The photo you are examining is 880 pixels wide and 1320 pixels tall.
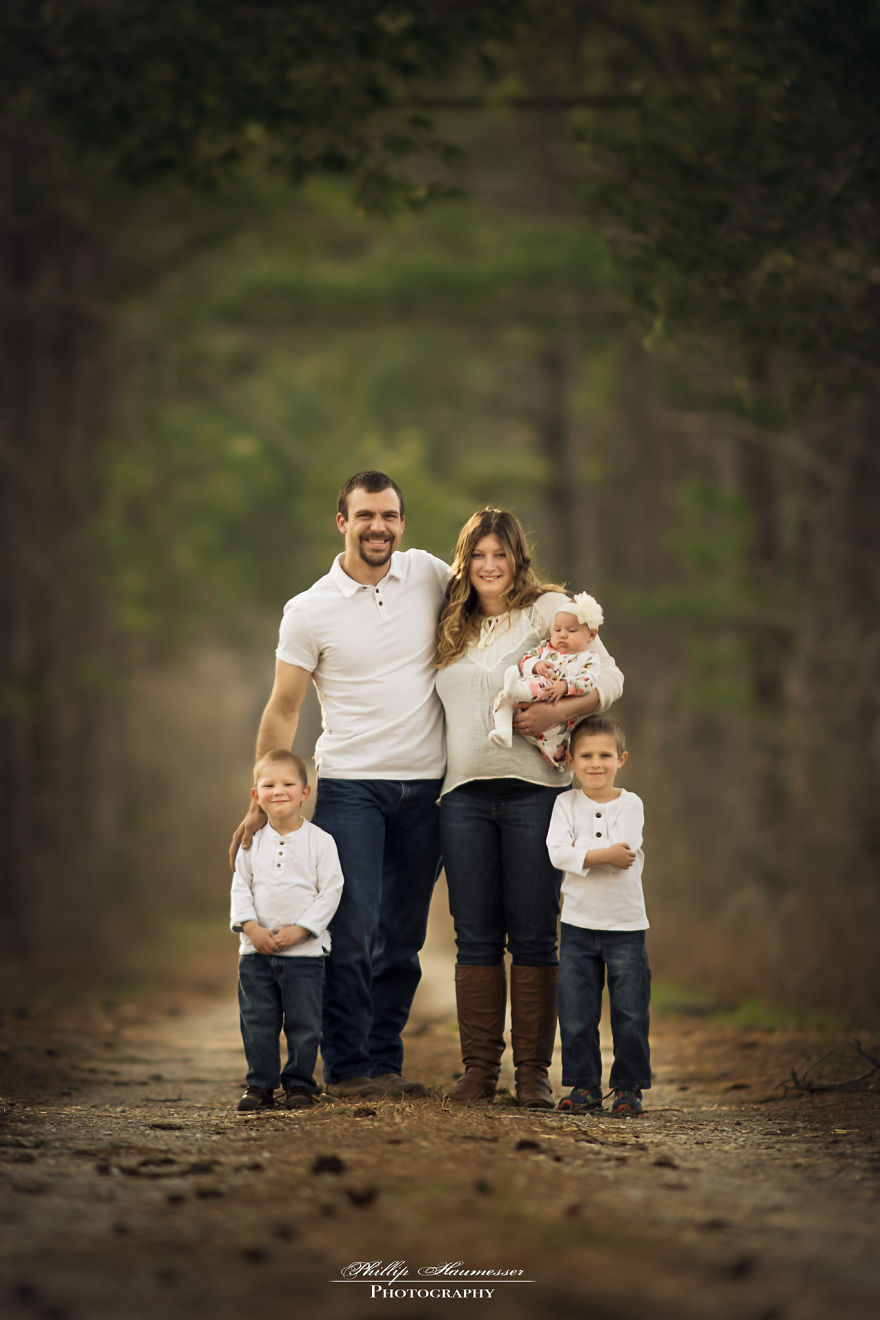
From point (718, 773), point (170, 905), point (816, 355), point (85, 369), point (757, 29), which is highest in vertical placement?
point (85, 369)

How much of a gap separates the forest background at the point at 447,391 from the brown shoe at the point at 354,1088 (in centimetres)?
284

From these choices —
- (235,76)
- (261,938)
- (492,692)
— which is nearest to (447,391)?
(235,76)

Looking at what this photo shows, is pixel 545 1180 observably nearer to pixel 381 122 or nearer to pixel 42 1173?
pixel 42 1173

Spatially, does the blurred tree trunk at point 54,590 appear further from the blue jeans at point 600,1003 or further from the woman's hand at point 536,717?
the blue jeans at point 600,1003

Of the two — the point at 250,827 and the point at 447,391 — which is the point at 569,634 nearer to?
the point at 250,827

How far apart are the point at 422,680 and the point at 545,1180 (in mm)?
2518

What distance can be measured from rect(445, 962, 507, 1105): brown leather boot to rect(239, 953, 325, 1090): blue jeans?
0.59 m

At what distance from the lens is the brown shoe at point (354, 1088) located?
6.00m

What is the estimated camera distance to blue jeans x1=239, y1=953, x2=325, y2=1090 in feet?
19.3

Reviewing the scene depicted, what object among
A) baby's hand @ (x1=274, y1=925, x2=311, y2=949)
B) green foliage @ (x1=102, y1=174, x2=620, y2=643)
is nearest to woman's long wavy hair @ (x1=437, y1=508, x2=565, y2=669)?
baby's hand @ (x1=274, y1=925, x2=311, y2=949)

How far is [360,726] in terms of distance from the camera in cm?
623

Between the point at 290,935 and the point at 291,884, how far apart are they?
201 mm

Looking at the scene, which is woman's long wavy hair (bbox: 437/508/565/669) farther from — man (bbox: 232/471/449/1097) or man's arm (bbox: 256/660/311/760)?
man's arm (bbox: 256/660/311/760)

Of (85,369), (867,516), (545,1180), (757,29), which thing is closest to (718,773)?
(867,516)
